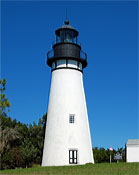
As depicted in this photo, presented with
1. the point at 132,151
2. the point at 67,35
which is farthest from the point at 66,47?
the point at 132,151

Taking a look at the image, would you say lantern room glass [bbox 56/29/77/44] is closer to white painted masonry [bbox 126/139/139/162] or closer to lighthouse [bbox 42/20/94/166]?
lighthouse [bbox 42/20/94/166]

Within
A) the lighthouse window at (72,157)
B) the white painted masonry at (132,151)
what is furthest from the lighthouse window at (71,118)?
the white painted masonry at (132,151)

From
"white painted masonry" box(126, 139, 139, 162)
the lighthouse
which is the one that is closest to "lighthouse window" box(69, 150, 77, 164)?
the lighthouse

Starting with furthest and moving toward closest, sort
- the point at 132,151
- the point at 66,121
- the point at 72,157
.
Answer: the point at 132,151 < the point at 66,121 < the point at 72,157

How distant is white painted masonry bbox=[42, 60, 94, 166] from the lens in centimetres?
2559

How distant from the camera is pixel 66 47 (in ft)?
92.7

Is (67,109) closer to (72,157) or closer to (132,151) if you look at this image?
(72,157)

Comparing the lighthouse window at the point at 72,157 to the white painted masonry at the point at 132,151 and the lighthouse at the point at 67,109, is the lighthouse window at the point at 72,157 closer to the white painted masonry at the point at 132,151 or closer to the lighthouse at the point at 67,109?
the lighthouse at the point at 67,109

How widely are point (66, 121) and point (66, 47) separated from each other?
773 centimetres

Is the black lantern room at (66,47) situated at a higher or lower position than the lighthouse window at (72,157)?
higher

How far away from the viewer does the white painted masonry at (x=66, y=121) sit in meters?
25.6

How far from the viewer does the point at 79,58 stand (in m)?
28.4

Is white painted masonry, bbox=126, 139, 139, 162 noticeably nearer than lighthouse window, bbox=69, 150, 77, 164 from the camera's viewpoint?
No

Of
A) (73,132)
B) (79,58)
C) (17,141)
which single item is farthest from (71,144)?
(17,141)
